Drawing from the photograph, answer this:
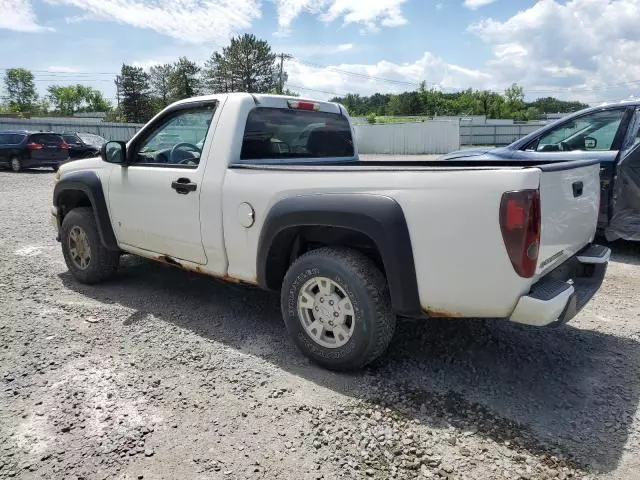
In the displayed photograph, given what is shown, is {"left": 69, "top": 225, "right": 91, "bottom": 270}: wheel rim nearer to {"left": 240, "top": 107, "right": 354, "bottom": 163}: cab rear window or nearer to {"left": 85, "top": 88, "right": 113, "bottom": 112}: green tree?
{"left": 240, "top": 107, "right": 354, "bottom": 163}: cab rear window

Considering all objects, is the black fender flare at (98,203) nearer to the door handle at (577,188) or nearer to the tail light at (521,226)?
the tail light at (521,226)

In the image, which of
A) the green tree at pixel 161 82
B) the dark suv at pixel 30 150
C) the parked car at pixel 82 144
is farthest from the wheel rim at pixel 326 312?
the green tree at pixel 161 82

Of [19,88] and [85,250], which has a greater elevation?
[19,88]

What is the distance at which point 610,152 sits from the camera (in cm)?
602

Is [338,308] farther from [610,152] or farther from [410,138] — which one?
[410,138]

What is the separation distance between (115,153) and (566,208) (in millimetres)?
3690

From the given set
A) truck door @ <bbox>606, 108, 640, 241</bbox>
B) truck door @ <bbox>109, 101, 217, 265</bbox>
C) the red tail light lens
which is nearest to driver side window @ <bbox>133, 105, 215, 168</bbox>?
truck door @ <bbox>109, 101, 217, 265</bbox>

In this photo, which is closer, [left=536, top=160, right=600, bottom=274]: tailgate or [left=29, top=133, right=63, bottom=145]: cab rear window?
[left=536, top=160, right=600, bottom=274]: tailgate

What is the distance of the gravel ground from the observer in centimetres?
248

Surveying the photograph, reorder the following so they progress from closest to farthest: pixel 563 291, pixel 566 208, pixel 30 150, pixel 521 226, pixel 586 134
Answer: pixel 521 226 < pixel 563 291 < pixel 566 208 < pixel 586 134 < pixel 30 150

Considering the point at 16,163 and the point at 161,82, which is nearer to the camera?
the point at 16,163

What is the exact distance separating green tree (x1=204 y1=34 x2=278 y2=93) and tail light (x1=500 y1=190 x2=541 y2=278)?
72.0m

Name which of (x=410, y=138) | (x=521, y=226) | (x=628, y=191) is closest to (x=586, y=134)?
(x=628, y=191)

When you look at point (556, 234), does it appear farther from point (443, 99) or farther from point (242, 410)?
point (443, 99)
